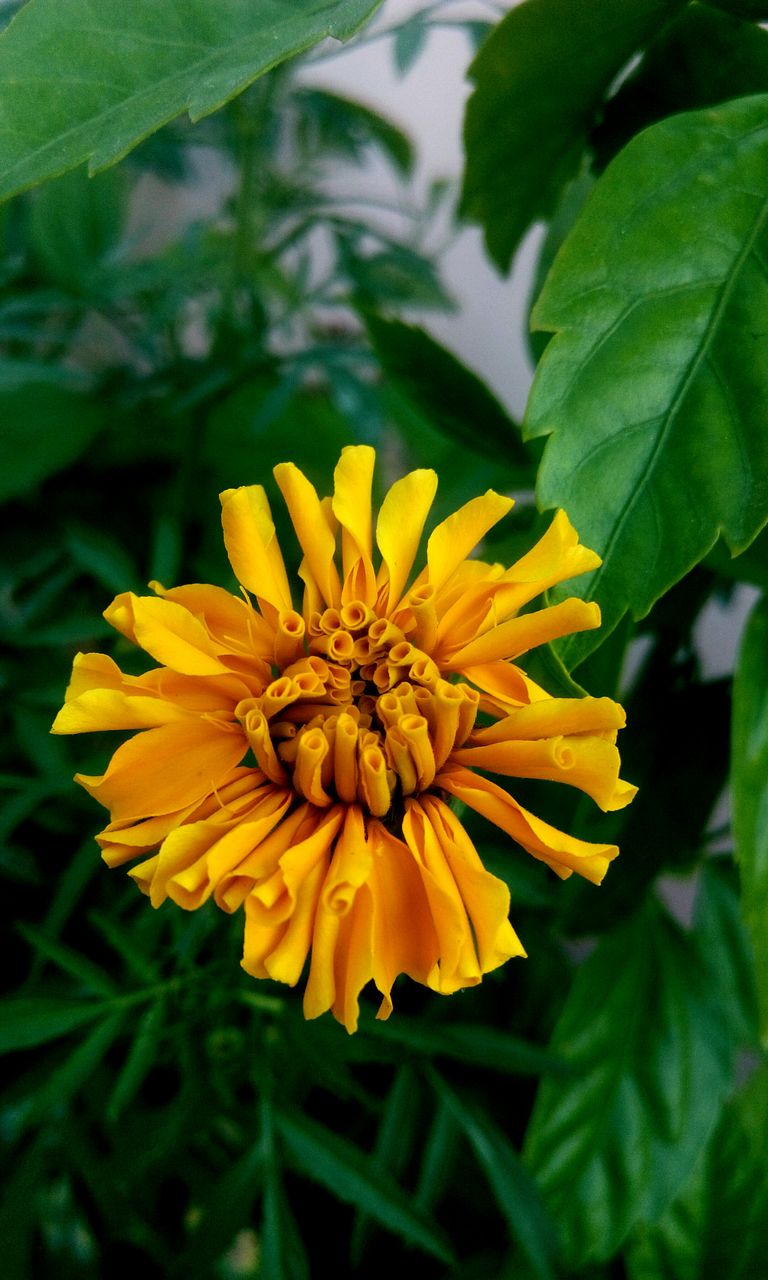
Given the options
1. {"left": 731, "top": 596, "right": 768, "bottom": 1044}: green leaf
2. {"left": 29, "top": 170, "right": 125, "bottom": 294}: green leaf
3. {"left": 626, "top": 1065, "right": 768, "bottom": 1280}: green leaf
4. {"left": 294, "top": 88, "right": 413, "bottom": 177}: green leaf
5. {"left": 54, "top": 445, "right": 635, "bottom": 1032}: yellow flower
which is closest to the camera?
{"left": 54, "top": 445, "right": 635, "bottom": 1032}: yellow flower

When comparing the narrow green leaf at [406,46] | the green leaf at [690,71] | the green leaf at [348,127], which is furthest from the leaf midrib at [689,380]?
the green leaf at [348,127]

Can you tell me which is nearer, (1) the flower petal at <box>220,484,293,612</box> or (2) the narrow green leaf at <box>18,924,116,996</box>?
(1) the flower petal at <box>220,484,293,612</box>

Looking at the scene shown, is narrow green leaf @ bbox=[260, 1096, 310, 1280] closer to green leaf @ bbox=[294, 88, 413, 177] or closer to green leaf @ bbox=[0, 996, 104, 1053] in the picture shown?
green leaf @ bbox=[0, 996, 104, 1053]

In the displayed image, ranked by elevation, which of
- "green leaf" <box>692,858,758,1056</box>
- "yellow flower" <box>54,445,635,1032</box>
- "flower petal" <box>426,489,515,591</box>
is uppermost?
"flower petal" <box>426,489,515,591</box>

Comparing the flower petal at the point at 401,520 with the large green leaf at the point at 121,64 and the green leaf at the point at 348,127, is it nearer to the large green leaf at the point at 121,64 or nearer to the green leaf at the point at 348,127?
the large green leaf at the point at 121,64

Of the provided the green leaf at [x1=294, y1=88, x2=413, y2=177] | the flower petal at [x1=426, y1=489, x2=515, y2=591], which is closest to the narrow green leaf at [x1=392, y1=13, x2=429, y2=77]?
the green leaf at [x1=294, y1=88, x2=413, y2=177]
